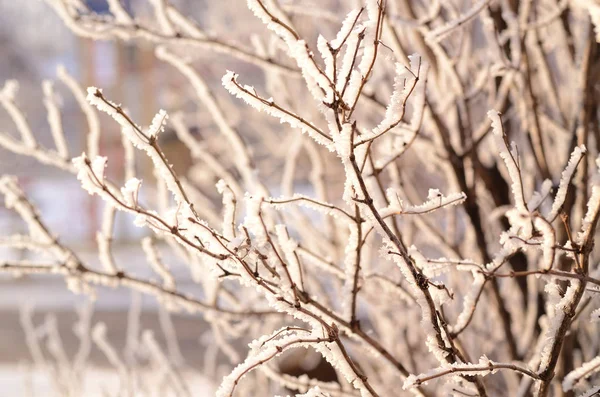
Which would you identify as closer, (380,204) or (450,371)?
(450,371)

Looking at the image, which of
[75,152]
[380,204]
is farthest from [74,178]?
[380,204]

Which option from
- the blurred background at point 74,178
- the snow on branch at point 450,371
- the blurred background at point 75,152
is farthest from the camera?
the blurred background at point 75,152

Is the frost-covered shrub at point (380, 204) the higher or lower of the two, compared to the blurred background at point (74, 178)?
lower

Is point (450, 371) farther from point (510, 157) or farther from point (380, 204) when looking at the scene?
point (380, 204)

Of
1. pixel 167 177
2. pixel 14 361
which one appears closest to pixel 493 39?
pixel 167 177

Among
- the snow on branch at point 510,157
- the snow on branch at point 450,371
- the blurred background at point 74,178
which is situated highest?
the blurred background at point 74,178

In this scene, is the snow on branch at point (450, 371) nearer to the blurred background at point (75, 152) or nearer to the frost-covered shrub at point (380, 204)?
the frost-covered shrub at point (380, 204)

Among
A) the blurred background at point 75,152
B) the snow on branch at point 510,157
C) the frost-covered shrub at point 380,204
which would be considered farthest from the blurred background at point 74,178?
the snow on branch at point 510,157

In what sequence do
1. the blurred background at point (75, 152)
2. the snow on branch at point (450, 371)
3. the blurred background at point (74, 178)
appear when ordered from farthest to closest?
the blurred background at point (75, 152)
the blurred background at point (74, 178)
the snow on branch at point (450, 371)

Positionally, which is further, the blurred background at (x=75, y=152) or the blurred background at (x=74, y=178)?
the blurred background at (x=75, y=152)

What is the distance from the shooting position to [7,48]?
607 inches

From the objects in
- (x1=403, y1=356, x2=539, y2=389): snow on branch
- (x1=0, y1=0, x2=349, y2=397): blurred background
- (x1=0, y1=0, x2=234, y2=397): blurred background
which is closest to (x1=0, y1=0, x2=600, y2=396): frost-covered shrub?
(x1=403, y1=356, x2=539, y2=389): snow on branch

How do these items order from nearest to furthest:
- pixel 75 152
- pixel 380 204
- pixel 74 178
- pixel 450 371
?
1. pixel 450 371
2. pixel 380 204
3. pixel 74 178
4. pixel 75 152

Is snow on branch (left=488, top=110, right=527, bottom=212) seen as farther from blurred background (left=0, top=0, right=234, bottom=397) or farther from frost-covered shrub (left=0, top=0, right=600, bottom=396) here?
blurred background (left=0, top=0, right=234, bottom=397)
